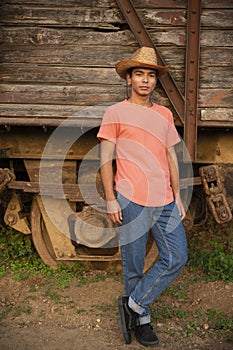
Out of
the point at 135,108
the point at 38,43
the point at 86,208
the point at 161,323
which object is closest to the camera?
the point at 135,108

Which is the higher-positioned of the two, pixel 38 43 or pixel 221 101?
pixel 38 43

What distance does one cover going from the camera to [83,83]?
4707 millimetres

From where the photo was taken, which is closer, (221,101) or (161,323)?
(161,323)

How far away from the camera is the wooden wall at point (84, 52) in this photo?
4.62 m

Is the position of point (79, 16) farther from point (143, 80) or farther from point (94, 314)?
point (94, 314)

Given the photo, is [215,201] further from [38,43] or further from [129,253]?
[38,43]

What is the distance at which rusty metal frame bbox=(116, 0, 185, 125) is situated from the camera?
15.0 feet

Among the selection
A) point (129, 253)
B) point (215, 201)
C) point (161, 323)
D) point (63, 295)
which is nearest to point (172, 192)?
point (129, 253)

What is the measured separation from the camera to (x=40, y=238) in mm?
5398

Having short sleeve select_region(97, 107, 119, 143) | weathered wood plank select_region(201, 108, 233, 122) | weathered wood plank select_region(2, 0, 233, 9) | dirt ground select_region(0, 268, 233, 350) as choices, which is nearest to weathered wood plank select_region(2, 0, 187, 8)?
weathered wood plank select_region(2, 0, 233, 9)

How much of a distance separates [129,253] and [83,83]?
1.70 m

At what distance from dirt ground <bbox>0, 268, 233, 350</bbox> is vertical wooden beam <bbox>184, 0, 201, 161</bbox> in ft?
4.40

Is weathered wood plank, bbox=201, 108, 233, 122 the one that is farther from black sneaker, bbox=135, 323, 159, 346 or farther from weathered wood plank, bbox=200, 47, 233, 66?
black sneaker, bbox=135, 323, 159, 346

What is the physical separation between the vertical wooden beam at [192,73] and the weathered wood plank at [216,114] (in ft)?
0.34
